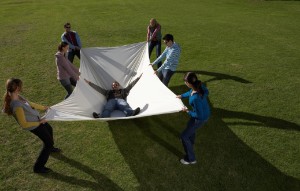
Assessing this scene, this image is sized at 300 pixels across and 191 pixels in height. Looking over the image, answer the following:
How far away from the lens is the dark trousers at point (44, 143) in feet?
18.4

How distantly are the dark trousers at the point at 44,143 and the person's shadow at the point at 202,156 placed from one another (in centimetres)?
171

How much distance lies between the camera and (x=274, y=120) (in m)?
7.88

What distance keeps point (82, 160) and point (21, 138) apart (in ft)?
6.28

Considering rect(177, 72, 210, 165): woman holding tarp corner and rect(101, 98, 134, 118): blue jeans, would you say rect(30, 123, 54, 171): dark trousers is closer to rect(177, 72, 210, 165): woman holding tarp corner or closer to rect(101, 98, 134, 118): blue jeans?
rect(101, 98, 134, 118): blue jeans

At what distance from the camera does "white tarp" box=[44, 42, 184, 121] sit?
6.18 metres

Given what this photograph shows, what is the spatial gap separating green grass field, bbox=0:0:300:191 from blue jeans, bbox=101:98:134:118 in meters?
0.45

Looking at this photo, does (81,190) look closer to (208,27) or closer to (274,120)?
(274,120)

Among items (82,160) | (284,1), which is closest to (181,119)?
(82,160)

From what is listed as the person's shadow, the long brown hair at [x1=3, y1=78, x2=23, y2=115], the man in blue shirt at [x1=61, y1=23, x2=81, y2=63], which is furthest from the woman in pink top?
the long brown hair at [x1=3, y1=78, x2=23, y2=115]

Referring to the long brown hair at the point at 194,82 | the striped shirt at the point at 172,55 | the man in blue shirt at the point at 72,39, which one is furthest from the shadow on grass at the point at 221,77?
the long brown hair at the point at 194,82

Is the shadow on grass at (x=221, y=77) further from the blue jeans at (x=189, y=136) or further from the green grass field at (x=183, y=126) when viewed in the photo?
the blue jeans at (x=189, y=136)

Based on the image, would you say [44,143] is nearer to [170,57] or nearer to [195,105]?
[195,105]

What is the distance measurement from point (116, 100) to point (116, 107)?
0.70 ft

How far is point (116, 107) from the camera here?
7.71 metres
